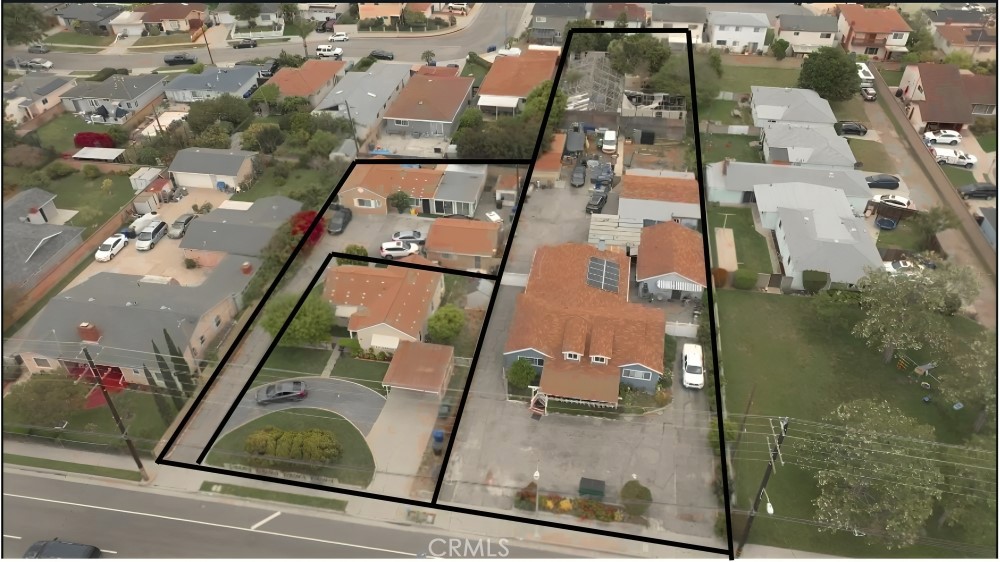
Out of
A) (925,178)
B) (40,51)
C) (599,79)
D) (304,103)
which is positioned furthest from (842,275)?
(40,51)

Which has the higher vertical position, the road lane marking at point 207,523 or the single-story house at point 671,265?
the single-story house at point 671,265

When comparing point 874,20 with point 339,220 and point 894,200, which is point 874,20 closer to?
point 894,200

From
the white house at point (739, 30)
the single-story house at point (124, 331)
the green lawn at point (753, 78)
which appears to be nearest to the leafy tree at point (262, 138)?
the single-story house at point (124, 331)

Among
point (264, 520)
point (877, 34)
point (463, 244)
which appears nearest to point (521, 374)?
point (463, 244)

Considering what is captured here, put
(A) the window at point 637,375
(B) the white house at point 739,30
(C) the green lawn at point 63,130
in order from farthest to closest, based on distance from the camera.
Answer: (B) the white house at point 739,30 < (C) the green lawn at point 63,130 < (A) the window at point 637,375

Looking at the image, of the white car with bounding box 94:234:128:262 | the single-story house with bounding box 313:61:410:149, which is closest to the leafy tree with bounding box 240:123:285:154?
the single-story house with bounding box 313:61:410:149

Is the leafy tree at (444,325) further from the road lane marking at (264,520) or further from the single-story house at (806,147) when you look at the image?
the single-story house at (806,147)

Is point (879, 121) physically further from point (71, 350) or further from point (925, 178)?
point (71, 350)
